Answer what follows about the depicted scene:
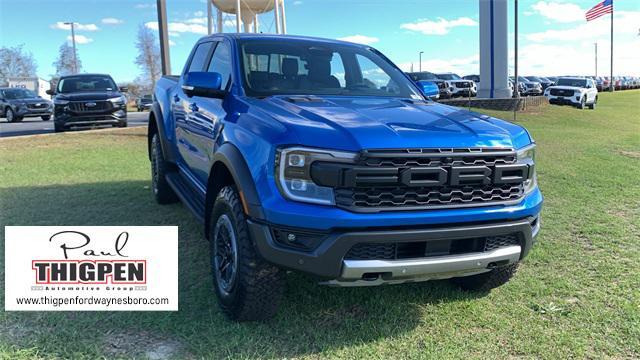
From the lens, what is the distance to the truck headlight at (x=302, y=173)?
275 centimetres

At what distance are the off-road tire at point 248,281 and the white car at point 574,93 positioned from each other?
26.1 metres

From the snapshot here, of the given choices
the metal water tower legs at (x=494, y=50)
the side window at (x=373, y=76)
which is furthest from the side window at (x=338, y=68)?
the metal water tower legs at (x=494, y=50)

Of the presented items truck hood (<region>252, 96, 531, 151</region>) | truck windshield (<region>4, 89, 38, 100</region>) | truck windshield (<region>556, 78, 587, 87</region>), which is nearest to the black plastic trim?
truck hood (<region>252, 96, 531, 151</region>)

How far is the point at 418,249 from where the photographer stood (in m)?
2.86

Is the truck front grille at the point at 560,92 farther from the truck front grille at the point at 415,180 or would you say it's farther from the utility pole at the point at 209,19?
the truck front grille at the point at 415,180

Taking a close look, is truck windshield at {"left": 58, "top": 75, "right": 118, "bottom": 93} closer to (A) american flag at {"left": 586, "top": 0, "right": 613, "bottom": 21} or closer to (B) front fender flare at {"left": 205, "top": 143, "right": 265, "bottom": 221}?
(B) front fender flare at {"left": 205, "top": 143, "right": 265, "bottom": 221}

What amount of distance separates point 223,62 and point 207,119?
1.91ft

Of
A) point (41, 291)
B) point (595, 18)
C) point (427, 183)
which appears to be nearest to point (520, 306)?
point (427, 183)

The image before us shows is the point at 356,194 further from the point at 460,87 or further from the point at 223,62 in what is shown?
the point at 460,87

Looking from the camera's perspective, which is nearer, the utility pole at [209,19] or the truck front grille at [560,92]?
the utility pole at [209,19]

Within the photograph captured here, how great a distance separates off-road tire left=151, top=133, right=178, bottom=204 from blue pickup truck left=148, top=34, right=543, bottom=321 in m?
2.32

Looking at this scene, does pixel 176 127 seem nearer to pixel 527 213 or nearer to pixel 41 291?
pixel 41 291

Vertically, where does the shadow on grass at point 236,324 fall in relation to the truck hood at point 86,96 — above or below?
below

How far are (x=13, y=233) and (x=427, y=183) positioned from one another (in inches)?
111
